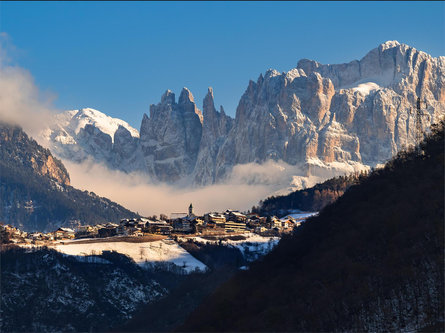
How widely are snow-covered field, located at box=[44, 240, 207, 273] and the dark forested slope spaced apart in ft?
166

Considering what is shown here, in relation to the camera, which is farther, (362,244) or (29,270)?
(29,270)

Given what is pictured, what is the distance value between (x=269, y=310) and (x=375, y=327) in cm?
1595

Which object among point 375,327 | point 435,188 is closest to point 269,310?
point 375,327

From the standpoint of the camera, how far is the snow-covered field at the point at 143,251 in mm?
184250

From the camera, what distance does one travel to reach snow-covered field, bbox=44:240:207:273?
7254 inches

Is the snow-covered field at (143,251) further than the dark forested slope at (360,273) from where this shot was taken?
Yes

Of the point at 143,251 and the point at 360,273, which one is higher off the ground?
the point at 143,251

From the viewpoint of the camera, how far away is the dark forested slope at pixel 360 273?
98.0 metres

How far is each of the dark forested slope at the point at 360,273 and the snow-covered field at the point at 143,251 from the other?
50.5 m

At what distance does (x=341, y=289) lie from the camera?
105 m

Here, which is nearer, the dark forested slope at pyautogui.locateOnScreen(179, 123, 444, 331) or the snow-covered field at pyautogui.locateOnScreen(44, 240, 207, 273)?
the dark forested slope at pyautogui.locateOnScreen(179, 123, 444, 331)

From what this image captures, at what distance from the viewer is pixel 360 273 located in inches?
4200

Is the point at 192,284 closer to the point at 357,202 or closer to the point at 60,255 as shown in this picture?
the point at 60,255

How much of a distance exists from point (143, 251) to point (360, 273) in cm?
9120
